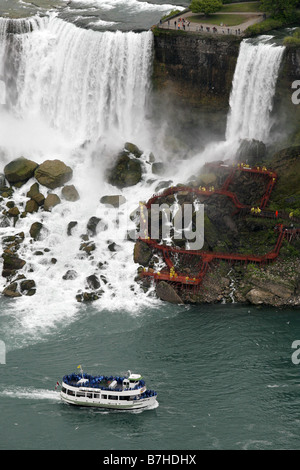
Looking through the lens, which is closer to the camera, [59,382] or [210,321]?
[59,382]

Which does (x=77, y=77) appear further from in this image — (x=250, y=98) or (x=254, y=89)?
(x=254, y=89)

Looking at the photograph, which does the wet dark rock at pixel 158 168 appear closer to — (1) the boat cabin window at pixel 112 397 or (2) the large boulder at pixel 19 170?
(2) the large boulder at pixel 19 170

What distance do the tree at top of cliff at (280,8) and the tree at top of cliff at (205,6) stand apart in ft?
24.5

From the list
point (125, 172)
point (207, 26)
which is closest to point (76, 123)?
point (125, 172)

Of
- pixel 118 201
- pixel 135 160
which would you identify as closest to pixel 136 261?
pixel 118 201

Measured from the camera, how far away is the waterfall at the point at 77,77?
4016 inches

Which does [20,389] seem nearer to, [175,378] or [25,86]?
[175,378]

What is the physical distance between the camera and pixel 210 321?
253ft

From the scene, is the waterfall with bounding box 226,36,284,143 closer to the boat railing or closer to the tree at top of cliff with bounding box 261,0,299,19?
the tree at top of cliff with bounding box 261,0,299,19

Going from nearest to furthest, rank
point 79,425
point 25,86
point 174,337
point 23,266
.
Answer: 1. point 79,425
2. point 174,337
3. point 23,266
4. point 25,86

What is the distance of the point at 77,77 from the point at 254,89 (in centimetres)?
2551

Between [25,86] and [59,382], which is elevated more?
[25,86]

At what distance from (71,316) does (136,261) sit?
11.5 m
